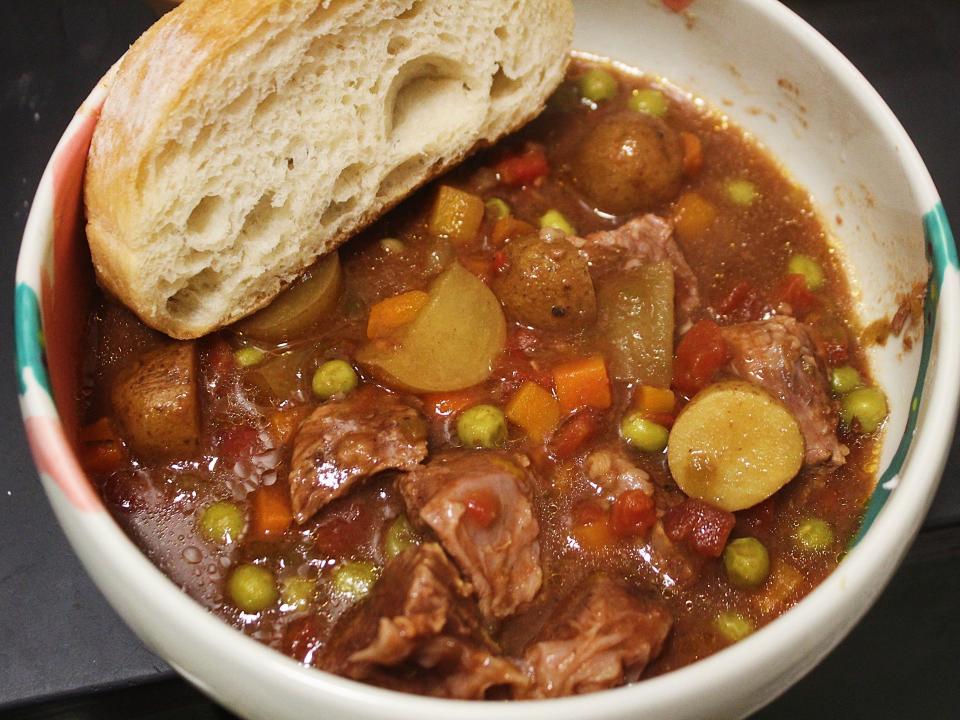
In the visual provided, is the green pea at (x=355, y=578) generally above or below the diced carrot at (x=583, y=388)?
below

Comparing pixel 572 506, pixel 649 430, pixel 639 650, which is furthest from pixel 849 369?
pixel 639 650

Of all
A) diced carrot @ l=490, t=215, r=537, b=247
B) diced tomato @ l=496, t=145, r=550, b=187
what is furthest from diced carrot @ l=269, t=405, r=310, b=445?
diced tomato @ l=496, t=145, r=550, b=187

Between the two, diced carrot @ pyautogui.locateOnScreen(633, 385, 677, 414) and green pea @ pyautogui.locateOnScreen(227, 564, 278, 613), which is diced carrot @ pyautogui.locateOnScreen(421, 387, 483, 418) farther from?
green pea @ pyautogui.locateOnScreen(227, 564, 278, 613)

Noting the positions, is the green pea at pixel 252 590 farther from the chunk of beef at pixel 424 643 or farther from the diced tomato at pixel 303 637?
the chunk of beef at pixel 424 643

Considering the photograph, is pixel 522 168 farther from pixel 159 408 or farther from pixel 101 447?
pixel 101 447

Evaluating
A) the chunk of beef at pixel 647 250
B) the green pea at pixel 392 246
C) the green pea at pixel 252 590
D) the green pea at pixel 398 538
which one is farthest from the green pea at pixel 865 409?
the green pea at pixel 252 590

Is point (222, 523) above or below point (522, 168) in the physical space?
below

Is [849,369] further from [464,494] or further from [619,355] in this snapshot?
[464,494]

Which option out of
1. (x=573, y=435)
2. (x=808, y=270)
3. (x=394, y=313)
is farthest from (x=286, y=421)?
(x=808, y=270)
